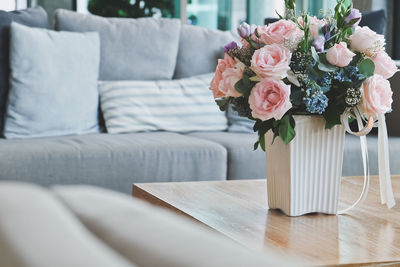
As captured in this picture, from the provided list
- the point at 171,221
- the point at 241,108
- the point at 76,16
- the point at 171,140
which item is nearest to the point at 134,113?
the point at 171,140

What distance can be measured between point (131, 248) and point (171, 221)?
0.09 ft

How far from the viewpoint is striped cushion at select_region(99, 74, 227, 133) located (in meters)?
2.78

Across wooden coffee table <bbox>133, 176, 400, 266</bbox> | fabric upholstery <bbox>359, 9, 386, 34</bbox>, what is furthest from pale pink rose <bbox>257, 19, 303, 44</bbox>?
fabric upholstery <bbox>359, 9, 386, 34</bbox>

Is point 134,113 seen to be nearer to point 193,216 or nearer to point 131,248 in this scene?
point 193,216

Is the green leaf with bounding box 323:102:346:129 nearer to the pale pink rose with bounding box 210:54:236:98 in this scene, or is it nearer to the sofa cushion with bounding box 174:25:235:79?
the pale pink rose with bounding box 210:54:236:98

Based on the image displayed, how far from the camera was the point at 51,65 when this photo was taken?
265cm

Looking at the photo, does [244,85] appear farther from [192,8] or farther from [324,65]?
[192,8]

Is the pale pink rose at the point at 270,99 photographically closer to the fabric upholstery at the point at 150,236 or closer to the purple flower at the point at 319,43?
the purple flower at the point at 319,43

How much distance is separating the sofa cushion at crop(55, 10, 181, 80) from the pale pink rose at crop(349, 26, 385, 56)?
1.77 metres

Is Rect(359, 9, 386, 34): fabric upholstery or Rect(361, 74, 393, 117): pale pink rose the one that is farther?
Rect(359, 9, 386, 34): fabric upholstery

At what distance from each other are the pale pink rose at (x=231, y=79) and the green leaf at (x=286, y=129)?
0.36 ft

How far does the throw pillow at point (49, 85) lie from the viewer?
102 inches

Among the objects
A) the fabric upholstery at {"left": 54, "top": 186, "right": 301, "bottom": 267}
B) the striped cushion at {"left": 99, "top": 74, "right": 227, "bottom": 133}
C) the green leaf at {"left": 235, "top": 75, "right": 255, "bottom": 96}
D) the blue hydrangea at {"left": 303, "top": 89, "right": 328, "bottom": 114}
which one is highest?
the fabric upholstery at {"left": 54, "top": 186, "right": 301, "bottom": 267}

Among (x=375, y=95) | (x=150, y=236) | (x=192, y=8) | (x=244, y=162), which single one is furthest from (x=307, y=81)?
(x=192, y=8)
